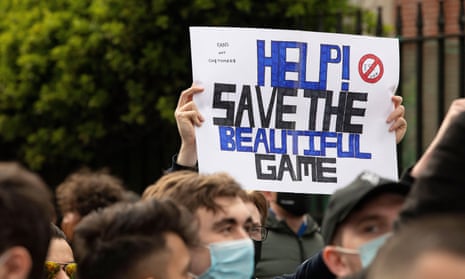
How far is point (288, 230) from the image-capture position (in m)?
7.68

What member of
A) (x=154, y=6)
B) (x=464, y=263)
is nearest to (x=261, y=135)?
(x=464, y=263)

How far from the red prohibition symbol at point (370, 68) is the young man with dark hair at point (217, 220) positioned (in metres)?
1.09

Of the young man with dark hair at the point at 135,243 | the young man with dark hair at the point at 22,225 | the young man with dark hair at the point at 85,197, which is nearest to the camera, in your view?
the young man with dark hair at the point at 22,225

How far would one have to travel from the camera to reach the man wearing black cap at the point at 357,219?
3508 mm

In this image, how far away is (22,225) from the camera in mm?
3213

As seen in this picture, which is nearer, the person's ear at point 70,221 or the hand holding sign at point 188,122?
the hand holding sign at point 188,122

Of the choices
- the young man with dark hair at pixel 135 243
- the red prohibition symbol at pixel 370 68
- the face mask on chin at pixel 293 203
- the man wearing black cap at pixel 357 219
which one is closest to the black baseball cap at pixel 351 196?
the man wearing black cap at pixel 357 219

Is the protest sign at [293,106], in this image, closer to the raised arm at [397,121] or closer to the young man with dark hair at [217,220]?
the raised arm at [397,121]

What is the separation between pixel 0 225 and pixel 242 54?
235 cm

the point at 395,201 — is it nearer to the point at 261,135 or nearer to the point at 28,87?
the point at 261,135

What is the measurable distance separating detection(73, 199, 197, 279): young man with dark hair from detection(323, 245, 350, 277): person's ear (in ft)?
1.47

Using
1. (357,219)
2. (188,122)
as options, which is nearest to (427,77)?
(188,122)

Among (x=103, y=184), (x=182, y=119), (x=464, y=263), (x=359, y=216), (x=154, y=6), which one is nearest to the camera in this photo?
(x=464, y=263)

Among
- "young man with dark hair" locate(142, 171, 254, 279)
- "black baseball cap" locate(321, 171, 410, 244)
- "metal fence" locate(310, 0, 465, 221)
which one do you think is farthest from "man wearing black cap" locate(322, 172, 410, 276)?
"metal fence" locate(310, 0, 465, 221)
